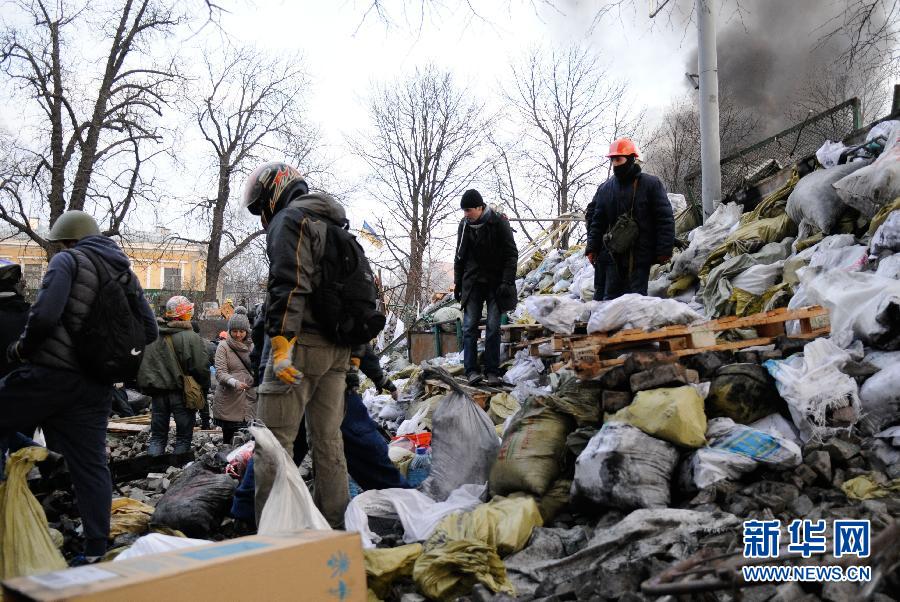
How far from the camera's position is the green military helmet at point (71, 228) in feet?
10.2

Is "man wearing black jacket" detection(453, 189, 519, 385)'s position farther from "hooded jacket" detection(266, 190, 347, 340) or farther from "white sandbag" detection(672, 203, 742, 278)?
"hooded jacket" detection(266, 190, 347, 340)

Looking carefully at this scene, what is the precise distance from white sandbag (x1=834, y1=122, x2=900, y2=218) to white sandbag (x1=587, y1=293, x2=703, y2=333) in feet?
6.84

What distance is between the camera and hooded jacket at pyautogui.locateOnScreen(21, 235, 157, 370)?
9.11ft

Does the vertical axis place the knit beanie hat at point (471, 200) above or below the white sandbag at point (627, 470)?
above

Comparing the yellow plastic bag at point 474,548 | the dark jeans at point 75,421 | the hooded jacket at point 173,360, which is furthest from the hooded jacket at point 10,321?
the yellow plastic bag at point 474,548

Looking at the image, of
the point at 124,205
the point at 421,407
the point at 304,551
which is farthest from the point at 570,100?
the point at 304,551

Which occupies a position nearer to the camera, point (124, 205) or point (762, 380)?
point (762, 380)

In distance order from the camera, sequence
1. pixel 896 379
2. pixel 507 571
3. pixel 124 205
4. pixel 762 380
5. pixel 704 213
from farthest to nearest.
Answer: pixel 124 205
pixel 704 213
pixel 762 380
pixel 896 379
pixel 507 571

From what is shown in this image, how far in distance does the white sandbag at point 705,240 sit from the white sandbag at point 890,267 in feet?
7.70

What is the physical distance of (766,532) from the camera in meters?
2.23

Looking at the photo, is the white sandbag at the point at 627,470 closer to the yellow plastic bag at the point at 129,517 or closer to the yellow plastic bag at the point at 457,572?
the yellow plastic bag at the point at 457,572

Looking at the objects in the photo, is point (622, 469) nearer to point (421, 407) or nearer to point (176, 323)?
point (421, 407)

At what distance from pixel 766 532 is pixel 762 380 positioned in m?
1.26

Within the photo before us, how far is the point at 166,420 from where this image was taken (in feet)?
17.7
